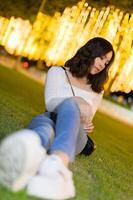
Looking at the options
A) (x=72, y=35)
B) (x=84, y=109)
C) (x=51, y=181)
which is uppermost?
(x=84, y=109)

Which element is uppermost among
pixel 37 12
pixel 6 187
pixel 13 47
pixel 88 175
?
pixel 6 187

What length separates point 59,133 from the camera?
4.40 meters

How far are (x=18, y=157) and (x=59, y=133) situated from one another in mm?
752

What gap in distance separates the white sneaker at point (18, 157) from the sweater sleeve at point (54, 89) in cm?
157

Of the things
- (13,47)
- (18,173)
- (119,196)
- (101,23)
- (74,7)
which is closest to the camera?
(18,173)

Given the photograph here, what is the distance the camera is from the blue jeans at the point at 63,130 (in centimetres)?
425

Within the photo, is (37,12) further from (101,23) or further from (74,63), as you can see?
(74,63)

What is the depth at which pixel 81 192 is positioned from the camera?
15.8 ft

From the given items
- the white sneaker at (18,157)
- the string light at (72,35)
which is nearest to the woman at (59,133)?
the white sneaker at (18,157)

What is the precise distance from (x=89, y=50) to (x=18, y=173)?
2195 mm

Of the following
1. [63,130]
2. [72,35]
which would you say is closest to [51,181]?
[63,130]

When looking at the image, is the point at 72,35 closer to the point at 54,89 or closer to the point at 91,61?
the point at 91,61

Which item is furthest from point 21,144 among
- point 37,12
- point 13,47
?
point 13,47

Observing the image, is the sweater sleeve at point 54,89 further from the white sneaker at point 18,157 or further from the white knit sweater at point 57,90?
the white sneaker at point 18,157
